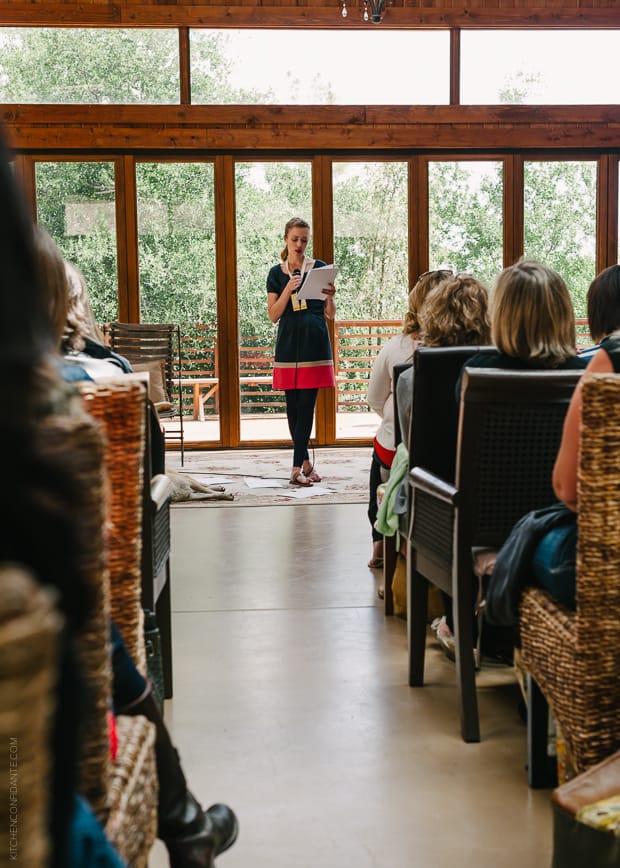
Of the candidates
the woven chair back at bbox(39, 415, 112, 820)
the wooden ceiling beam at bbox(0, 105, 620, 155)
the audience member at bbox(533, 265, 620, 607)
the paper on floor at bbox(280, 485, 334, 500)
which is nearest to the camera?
the woven chair back at bbox(39, 415, 112, 820)

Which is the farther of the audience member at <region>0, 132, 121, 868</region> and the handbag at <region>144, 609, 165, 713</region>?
the handbag at <region>144, 609, 165, 713</region>

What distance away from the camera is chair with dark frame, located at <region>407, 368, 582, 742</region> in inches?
94.8

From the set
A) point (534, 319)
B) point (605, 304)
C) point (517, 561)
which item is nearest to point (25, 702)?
point (517, 561)

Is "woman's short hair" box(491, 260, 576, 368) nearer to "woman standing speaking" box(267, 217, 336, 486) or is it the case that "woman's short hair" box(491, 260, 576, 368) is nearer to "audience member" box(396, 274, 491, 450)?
"audience member" box(396, 274, 491, 450)

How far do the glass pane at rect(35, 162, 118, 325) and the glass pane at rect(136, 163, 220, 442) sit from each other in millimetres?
252

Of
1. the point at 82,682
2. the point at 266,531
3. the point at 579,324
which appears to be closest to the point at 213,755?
the point at 82,682

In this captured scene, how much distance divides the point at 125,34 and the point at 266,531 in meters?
5.29

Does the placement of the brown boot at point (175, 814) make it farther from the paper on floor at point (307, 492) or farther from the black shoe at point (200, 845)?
the paper on floor at point (307, 492)

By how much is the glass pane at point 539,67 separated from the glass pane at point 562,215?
1.92 ft

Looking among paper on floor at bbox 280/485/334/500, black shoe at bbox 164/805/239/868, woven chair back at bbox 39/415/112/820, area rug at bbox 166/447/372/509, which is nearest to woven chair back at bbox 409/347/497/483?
black shoe at bbox 164/805/239/868

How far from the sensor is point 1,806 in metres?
0.59

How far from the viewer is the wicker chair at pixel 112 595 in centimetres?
84

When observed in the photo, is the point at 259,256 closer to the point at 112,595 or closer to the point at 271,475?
the point at 271,475

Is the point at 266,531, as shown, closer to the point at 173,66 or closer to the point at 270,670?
the point at 270,670
